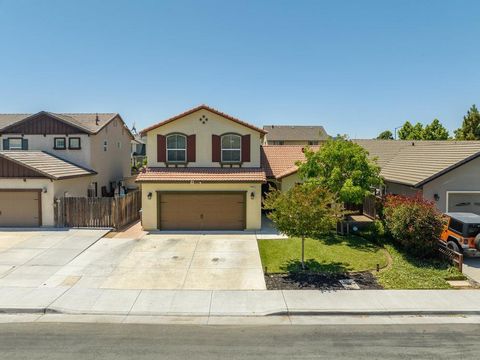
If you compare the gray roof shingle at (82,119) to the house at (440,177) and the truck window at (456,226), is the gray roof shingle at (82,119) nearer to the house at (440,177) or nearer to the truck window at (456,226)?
the house at (440,177)

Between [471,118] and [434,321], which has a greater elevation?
[471,118]

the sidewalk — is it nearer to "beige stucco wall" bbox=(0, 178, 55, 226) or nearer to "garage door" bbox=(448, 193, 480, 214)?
"garage door" bbox=(448, 193, 480, 214)

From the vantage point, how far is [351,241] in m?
16.7

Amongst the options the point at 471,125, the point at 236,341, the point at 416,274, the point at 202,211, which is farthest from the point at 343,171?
the point at 471,125

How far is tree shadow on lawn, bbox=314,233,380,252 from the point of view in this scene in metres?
15.7

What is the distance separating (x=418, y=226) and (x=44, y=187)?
18970mm

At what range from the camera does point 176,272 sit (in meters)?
12.6

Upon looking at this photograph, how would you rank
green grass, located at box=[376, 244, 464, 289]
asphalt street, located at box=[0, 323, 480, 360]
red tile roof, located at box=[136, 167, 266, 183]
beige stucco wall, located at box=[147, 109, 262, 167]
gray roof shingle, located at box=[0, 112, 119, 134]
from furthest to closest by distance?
gray roof shingle, located at box=[0, 112, 119, 134], beige stucco wall, located at box=[147, 109, 262, 167], red tile roof, located at box=[136, 167, 266, 183], green grass, located at box=[376, 244, 464, 289], asphalt street, located at box=[0, 323, 480, 360]

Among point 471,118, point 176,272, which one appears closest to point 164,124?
point 176,272

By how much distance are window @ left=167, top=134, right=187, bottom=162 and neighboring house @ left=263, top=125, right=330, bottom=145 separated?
1929 inches

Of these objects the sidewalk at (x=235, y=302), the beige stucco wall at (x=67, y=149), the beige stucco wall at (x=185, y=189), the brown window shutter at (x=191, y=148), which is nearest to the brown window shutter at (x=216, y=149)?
the brown window shutter at (x=191, y=148)

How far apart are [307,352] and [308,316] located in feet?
6.60

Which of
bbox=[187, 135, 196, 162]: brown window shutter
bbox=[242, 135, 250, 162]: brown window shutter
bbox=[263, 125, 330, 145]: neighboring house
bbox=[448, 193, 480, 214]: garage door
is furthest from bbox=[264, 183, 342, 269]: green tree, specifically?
bbox=[263, 125, 330, 145]: neighboring house

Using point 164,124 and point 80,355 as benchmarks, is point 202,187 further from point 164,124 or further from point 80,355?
point 80,355
